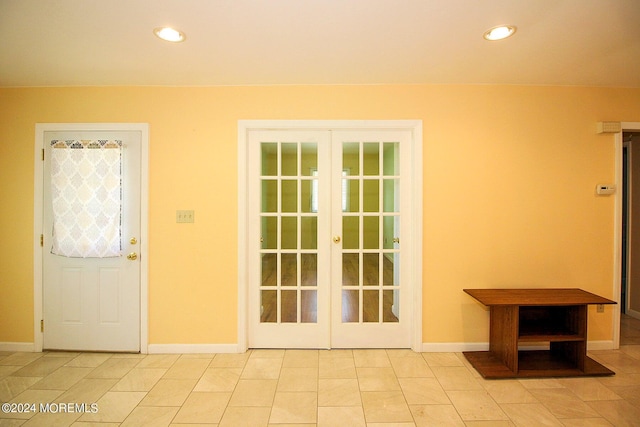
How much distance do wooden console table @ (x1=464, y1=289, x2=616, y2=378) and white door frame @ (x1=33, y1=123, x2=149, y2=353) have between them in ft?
9.49

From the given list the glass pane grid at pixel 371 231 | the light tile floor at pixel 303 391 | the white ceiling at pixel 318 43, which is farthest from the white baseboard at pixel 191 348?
the white ceiling at pixel 318 43

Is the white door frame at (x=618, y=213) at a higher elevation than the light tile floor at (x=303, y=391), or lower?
higher

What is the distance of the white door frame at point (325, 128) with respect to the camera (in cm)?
273

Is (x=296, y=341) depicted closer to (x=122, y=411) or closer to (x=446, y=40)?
(x=122, y=411)

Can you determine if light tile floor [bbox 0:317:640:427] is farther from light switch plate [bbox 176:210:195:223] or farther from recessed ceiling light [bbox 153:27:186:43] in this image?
recessed ceiling light [bbox 153:27:186:43]

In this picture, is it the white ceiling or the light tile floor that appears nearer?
the white ceiling

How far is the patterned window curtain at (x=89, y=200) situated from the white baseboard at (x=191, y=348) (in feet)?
3.07

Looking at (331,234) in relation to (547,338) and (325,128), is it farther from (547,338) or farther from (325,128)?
(547,338)

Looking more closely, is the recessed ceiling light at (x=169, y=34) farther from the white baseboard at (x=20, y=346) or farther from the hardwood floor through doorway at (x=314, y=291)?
the white baseboard at (x=20, y=346)

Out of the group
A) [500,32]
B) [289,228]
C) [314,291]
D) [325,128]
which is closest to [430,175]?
[325,128]

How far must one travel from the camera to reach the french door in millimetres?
2791

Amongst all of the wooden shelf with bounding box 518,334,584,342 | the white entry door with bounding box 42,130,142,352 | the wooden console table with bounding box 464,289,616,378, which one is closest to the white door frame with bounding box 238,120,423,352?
the wooden console table with bounding box 464,289,616,378

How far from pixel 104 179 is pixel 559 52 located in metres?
3.78

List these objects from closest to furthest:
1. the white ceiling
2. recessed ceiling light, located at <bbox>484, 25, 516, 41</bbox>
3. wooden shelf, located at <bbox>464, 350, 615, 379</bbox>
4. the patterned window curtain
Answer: the white ceiling < recessed ceiling light, located at <bbox>484, 25, 516, 41</bbox> < wooden shelf, located at <bbox>464, 350, 615, 379</bbox> < the patterned window curtain
